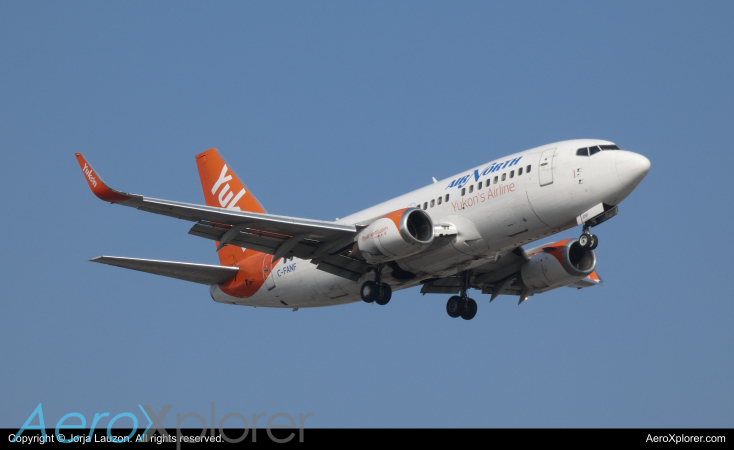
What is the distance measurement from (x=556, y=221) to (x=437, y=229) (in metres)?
4.26

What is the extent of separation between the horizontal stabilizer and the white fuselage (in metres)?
6.23

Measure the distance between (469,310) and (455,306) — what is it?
0.61m

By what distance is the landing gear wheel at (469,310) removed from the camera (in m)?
41.4

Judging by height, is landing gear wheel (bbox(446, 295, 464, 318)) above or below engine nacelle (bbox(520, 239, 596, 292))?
below

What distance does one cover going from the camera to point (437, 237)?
35375 mm

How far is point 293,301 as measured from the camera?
40688 mm

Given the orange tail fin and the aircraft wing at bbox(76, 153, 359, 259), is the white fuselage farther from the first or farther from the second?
the orange tail fin

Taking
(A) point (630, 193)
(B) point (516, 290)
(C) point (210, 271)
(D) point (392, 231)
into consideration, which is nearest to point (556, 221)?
(A) point (630, 193)

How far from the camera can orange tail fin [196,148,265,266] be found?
44.8 metres

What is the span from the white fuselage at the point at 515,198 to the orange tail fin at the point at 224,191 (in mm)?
8132

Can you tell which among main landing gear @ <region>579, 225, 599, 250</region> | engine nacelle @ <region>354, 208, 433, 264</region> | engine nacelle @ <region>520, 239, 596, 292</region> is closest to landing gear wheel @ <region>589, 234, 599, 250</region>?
main landing gear @ <region>579, 225, 599, 250</region>

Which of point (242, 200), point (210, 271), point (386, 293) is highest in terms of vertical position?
point (242, 200)

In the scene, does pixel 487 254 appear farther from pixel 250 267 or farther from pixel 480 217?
pixel 250 267

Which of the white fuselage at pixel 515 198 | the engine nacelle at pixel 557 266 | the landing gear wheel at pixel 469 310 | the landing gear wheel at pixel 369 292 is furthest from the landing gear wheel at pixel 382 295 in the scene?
the engine nacelle at pixel 557 266
